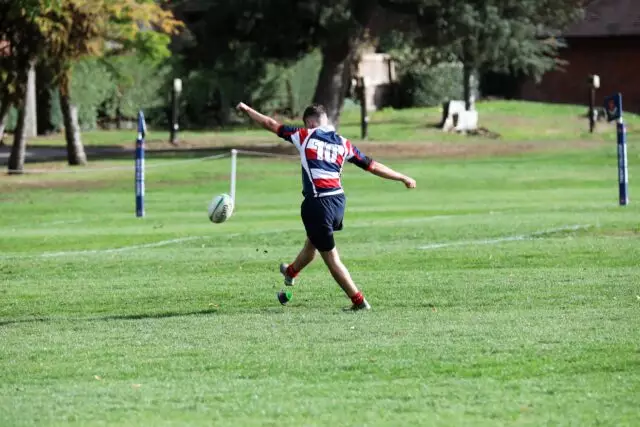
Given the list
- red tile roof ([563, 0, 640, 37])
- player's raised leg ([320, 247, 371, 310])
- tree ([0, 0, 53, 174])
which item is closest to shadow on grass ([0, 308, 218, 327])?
player's raised leg ([320, 247, 371, 310])

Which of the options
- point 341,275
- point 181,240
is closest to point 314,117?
point 341,275

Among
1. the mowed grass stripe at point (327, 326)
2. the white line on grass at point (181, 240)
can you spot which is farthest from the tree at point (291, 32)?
the mowed grass stripe at point (327, 326)

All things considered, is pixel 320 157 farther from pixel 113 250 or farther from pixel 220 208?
pixel 113 250

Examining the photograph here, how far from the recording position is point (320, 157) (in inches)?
481

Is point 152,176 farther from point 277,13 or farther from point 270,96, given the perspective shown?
point 270,96

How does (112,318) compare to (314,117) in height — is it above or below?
below

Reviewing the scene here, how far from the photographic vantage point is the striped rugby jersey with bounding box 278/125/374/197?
12.2 metres

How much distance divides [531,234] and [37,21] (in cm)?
1649

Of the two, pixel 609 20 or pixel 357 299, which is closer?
Answer: pixel 357 299

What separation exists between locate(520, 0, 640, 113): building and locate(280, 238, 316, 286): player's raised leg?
5529 cm

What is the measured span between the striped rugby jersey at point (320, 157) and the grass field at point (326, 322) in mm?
1085

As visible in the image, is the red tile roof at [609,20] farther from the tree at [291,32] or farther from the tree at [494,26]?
the tree at [291,32]

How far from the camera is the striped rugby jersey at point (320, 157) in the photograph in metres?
12.2

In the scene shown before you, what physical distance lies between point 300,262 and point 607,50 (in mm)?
57275
